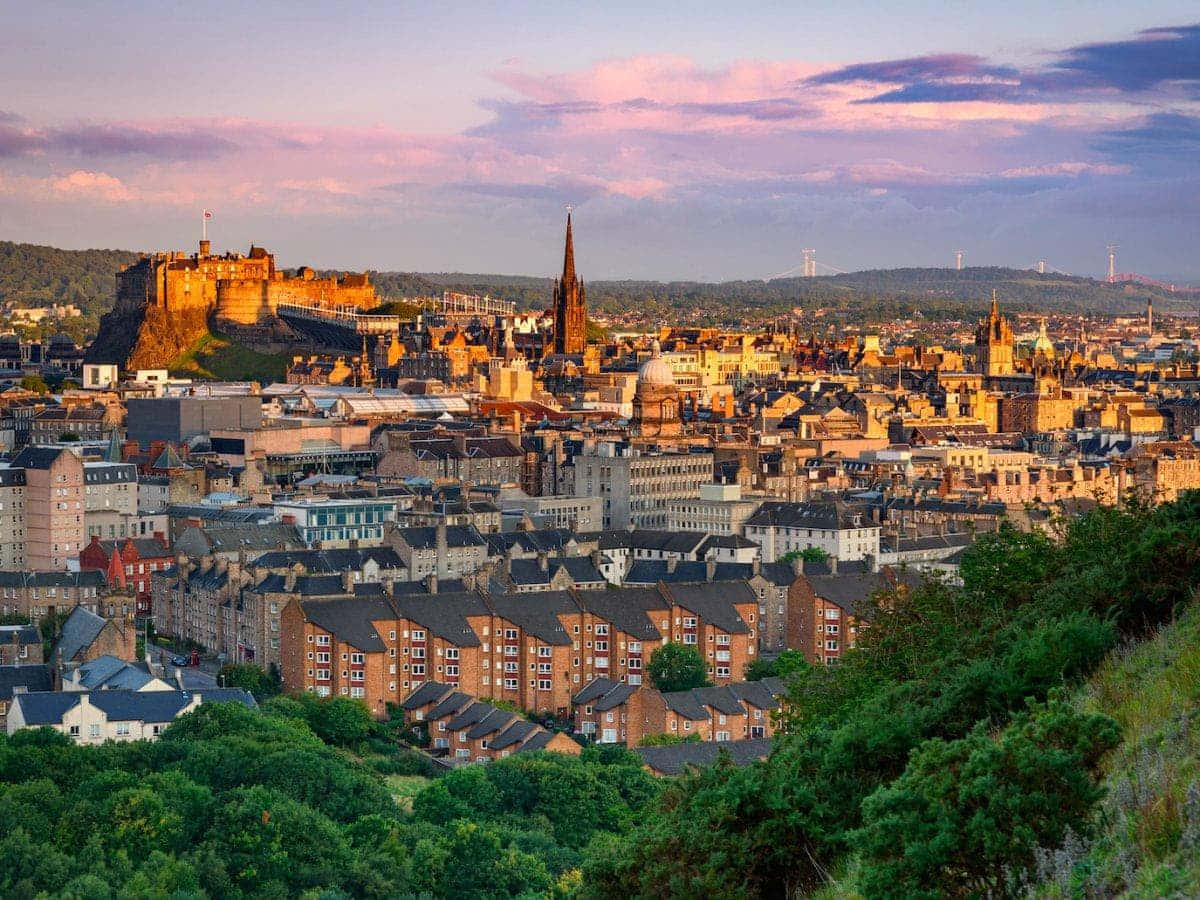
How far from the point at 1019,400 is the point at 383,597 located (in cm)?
7792

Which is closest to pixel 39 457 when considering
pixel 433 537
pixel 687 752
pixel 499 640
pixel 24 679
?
pixel 433 537

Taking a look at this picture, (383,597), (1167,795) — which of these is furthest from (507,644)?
(1167,795)

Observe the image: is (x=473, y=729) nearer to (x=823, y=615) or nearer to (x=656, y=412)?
(x=823, y=615)

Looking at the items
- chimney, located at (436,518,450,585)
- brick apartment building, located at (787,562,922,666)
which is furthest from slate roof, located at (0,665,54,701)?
brick apartment building, located at (787,562,922,666)

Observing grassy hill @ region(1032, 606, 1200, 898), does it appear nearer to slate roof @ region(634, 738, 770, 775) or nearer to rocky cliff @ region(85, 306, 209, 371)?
slate roof @ region(634, 738, 770, 775)

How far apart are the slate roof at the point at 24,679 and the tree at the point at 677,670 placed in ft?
47.2

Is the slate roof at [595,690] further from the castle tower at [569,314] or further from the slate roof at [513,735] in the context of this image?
the castle tower at [569,314]

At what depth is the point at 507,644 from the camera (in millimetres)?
53750

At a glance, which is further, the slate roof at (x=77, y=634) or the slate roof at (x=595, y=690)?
the slate roof at (x=77, y=634)

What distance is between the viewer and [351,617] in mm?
53031

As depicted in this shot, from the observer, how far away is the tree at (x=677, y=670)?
53594 millimetres

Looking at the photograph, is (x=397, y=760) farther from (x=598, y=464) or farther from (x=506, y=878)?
(x=598, y=464)

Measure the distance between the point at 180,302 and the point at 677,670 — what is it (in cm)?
9282

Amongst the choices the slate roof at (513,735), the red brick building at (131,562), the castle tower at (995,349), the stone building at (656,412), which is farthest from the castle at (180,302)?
the slate roof at (513,735)
